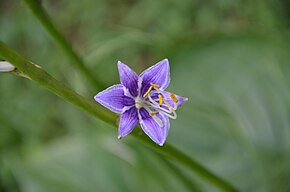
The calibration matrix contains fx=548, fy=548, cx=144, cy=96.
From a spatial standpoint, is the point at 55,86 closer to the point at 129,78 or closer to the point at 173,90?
the point at 129,78

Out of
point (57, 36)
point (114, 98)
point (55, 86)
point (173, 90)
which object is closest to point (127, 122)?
point (114, 98)

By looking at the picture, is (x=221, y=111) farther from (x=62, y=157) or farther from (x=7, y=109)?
(x=7, y=109)

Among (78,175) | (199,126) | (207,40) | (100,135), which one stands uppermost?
(207,40)

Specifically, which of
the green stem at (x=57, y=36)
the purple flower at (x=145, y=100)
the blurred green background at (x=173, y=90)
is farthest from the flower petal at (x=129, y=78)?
the blurred green background at (x=173, y=90)

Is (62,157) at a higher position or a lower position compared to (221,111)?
lower

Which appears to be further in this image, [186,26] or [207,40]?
[186,26]

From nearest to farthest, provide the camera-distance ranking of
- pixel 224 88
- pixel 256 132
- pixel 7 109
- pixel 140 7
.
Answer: pixel 256 132
pixel 224 88
pixel 7 109
pixel 140 7

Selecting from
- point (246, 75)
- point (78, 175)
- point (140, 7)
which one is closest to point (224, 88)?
point (246, 75)
